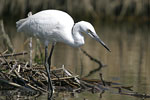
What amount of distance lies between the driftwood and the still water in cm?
26

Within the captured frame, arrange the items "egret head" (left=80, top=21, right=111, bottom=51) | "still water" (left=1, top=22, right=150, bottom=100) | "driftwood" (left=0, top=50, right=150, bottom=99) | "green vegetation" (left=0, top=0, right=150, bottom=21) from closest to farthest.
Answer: "egret head" (left=80, top=21, right=111, bottom=51), "driftwood" (left=0, top=50, right=150, bottom=99), "still water" (left=1, top=22, right=150, bottom=100), "green vegetation" (left=0, top=0, right=150, bottom=21)

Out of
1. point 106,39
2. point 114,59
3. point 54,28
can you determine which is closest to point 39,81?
point 54,28

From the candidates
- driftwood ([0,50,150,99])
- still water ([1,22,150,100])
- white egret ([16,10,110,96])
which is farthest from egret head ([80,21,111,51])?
still water ([1,22,150,100])

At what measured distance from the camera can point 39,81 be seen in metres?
9.02

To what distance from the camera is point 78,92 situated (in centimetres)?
891

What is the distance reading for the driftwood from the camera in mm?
8758

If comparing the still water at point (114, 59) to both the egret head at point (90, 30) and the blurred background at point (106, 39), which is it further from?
the egret head at point (90, 30)

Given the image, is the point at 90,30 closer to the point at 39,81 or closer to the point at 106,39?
the point at 39,81

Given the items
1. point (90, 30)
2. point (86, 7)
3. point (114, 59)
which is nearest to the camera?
point (90, 30)

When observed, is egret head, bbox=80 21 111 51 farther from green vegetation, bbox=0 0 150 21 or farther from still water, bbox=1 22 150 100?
green vegetation, bbox=0 0 150 21

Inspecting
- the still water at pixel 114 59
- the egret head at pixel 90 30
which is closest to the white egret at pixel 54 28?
the egret head at pixel 90 30

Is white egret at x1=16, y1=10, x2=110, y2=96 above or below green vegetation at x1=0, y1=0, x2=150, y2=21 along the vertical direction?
below

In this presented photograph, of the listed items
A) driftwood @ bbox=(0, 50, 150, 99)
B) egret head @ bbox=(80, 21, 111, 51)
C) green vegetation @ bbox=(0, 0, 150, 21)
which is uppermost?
green vegetation @ bbox=(0, 0, 150, 21)

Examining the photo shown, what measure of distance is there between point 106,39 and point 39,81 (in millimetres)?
9021
